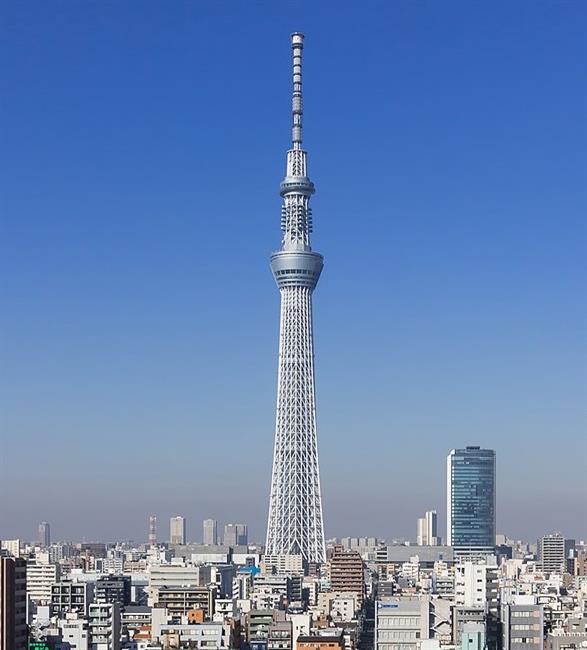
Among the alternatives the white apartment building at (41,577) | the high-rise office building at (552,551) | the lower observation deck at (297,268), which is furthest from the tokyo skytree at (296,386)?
the high-rise office building at (552,551)

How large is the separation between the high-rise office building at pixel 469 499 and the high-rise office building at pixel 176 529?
18.9m

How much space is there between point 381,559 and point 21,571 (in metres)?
36.5

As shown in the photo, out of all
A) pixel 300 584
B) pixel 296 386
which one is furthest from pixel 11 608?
pixel 296 386

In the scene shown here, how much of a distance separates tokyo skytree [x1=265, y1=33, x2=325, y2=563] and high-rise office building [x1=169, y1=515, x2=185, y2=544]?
33944 millimetres

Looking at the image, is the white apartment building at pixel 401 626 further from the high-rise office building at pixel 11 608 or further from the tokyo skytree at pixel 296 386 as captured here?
the tokyo skytree at pixel 296 386

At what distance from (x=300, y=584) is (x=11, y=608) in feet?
63.6

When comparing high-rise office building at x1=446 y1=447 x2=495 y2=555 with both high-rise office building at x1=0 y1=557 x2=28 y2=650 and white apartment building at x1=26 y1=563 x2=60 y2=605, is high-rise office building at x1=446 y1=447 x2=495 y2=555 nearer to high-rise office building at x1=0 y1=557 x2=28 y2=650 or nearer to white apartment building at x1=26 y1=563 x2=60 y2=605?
white apartment building at x1=26 y1=563 x2=60 y2=605

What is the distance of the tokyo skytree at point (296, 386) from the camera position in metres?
38.0

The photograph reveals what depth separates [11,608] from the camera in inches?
544

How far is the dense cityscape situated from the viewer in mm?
18312

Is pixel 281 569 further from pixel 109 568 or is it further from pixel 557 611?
pixel 557 611

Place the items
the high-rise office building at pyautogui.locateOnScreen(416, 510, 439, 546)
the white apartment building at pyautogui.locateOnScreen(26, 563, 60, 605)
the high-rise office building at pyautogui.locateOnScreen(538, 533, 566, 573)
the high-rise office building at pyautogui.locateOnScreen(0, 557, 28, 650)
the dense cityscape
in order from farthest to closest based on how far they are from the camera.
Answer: the high-rise office building at pyautogui.locateOnScreen(416, 510, 439, 546) < the high-rise office building at pyautogui.locateOnScreen(538, 533, 566, 573) < the white apartment building at pyautogui.locateOnScreen(26, 563, 60, 605) < the dense cityscape < the high-rise office building at pyautogui.locateOnScreen(0, 557, 28, 650)

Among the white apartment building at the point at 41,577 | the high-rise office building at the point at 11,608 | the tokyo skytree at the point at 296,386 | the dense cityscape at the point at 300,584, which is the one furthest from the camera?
the tokyo skytree at the point at 296,386

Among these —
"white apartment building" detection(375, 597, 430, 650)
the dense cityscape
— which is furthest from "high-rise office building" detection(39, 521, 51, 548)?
"white apartment building" detection(375, 597, 430, 650)
